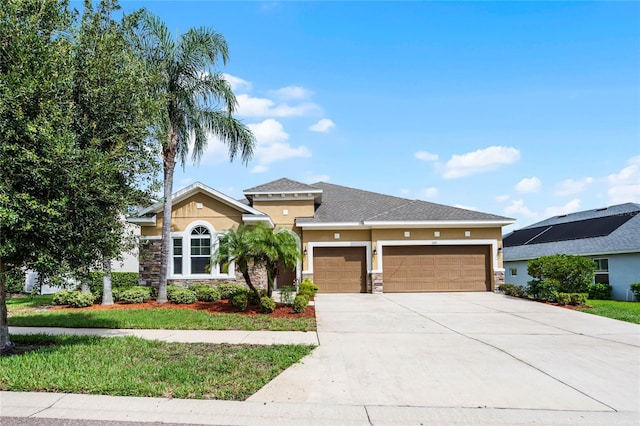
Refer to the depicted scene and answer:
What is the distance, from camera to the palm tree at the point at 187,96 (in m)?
13.7

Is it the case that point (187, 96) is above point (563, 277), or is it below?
above

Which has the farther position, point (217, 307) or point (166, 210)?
point (166, 210)

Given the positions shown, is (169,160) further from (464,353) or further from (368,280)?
(464,353)

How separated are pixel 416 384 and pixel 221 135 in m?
12.1

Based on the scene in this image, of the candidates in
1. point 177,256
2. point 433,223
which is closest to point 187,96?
point 177,256

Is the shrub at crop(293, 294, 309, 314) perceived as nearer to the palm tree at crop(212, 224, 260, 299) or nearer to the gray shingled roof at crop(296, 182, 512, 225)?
the palm tree at crop(212, 224, 260, 299)

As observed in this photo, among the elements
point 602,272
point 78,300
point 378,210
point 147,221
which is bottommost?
point 78,300

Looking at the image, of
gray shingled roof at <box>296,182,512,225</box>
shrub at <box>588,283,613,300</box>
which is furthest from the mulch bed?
shrub at <box>588,283,613,300</box>

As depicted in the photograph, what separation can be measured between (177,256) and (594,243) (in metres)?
21.4

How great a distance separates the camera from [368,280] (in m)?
18.3

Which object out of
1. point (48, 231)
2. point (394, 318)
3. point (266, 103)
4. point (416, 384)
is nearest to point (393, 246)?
point (394, 318)

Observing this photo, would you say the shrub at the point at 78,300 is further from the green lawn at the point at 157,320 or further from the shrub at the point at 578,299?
the shrub at the point at 578,299

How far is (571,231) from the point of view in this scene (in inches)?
998

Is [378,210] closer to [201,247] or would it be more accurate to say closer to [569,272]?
[569,272]
